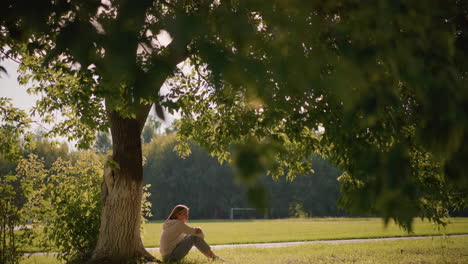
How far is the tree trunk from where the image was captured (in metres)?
9.23

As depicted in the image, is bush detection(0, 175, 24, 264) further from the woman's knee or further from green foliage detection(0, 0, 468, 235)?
green foliage detection(0, 0, 468, 235)

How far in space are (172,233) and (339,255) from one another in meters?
4.86

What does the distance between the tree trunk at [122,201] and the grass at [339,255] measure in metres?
1.40

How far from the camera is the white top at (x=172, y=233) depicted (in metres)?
9.06

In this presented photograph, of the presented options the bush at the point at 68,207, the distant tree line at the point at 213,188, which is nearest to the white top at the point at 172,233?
the bush at the point at 68,207

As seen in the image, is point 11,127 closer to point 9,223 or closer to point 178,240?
point 9,223

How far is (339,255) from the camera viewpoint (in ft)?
36.1

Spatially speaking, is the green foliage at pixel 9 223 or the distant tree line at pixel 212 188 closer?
the green foliage at pixel 9 223

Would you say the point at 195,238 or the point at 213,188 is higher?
the point at 213,188

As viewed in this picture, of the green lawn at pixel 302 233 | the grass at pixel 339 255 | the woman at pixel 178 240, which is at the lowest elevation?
the green lawn at pixel 302 233

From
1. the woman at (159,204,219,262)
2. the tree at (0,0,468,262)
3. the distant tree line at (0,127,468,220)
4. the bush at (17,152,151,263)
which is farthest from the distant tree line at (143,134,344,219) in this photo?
the tree at (0,0,468,262)

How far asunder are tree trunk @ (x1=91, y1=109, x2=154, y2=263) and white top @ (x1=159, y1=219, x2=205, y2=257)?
78 centimetres

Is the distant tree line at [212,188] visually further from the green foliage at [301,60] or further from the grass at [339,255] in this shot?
the green foliage at [301,60]

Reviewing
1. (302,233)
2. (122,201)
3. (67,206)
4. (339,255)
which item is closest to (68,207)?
(67,206)
